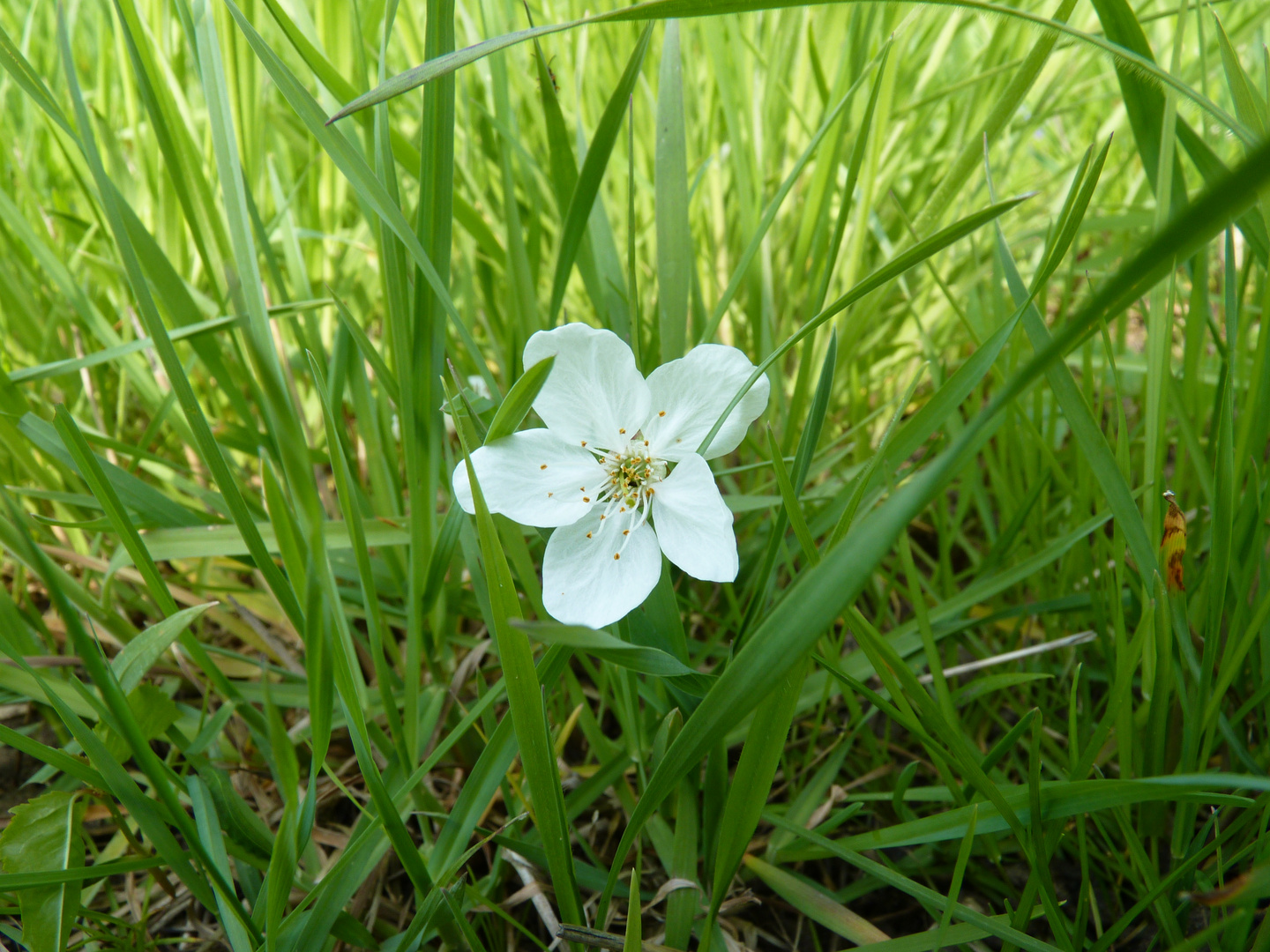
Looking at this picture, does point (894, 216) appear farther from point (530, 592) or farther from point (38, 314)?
point (38, 314)

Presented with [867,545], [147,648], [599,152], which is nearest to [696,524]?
[867,545]

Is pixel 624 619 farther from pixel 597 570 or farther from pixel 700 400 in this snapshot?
pixel 700 400

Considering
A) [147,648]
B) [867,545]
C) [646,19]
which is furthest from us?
[147,648]

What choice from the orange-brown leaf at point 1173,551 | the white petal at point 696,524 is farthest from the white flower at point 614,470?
the orange-brown leaf at point 1173,551

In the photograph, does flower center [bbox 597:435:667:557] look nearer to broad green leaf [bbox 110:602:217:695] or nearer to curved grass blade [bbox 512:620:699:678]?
curved grass blade [bbox 512:620:699:678]

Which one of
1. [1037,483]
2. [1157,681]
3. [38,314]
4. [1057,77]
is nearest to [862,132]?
[1037,483]

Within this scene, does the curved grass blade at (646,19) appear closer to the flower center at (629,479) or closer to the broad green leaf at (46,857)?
the flower center at (629,479)
